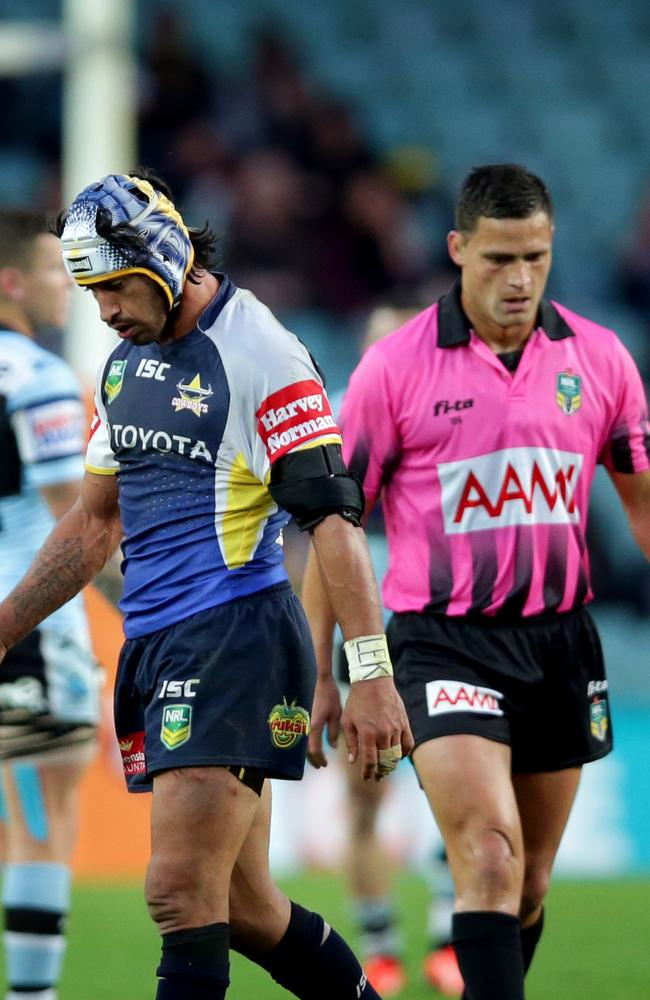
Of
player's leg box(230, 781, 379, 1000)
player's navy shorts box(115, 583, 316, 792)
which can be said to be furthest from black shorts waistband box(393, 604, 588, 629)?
player's leg box(230, 781, 379, 1000)

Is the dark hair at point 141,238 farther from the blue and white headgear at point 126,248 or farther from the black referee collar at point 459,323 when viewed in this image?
the black referee collar at point 459,323

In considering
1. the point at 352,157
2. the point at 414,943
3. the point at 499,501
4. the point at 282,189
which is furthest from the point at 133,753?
the point at 352,157

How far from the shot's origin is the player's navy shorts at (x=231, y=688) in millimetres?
4270

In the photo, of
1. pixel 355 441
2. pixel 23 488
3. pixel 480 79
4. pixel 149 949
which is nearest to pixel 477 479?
pixel 355 441

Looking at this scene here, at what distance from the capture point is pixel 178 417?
436 cm

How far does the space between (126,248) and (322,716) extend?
1426mm

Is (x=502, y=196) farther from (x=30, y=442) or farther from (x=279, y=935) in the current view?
(x=279, y=935)

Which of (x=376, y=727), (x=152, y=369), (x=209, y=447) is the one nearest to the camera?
(x=376, y=727)

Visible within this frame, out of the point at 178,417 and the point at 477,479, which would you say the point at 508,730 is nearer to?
the point at 477,479

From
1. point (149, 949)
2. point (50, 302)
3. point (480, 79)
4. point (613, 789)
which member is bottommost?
point (149, 949)

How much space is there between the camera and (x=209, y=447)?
435 cm

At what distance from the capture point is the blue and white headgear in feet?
13.9

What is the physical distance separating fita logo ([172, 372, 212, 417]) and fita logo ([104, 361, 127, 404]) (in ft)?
0.76

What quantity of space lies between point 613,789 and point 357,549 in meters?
5.70
